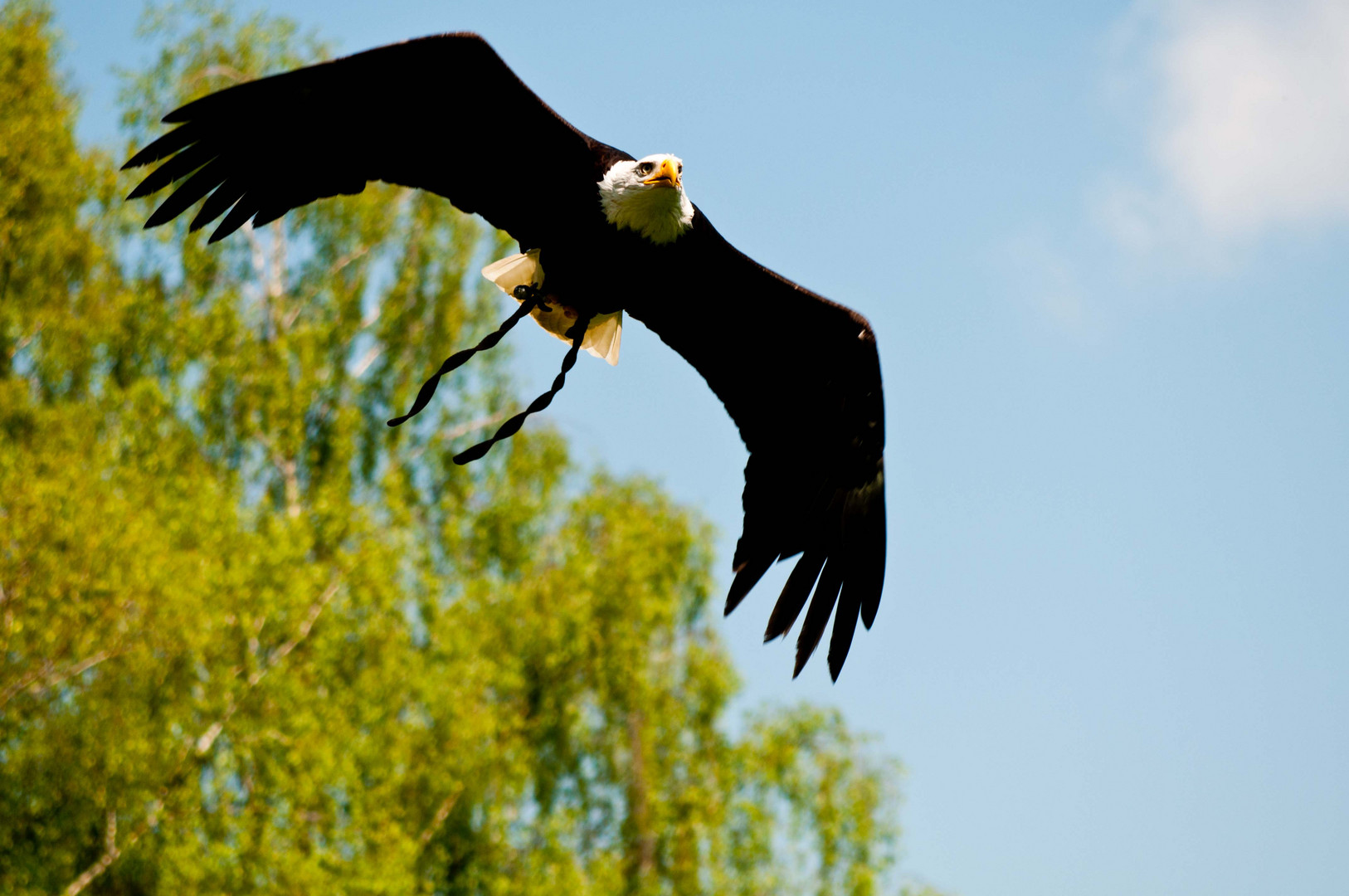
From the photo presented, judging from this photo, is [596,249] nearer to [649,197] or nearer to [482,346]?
[649,197]

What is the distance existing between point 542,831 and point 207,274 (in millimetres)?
6865

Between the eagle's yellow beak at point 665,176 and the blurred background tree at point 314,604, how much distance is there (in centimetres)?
687

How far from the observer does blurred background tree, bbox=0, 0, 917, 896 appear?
1141 centimetres

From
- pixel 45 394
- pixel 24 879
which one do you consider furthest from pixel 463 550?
pixel 24 879

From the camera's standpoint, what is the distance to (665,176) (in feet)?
19.7

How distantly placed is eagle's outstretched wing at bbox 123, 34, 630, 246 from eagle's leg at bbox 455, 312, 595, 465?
480mm

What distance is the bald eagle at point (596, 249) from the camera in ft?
20.0

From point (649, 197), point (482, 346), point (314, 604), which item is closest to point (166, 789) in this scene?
point (314, 604)

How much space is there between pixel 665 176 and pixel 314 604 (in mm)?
8054

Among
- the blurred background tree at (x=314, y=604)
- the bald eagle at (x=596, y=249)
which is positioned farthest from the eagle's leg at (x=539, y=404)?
the blurred background tree at (x=314, y=604)

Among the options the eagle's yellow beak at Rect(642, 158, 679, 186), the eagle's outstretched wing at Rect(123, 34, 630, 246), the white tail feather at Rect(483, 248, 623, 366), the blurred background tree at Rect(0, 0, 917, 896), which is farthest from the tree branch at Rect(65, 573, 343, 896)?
the eagle's yellow beak at Rect(642, 158, 679, 186)

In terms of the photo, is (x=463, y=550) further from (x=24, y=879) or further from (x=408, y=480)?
(x=24, y=879)

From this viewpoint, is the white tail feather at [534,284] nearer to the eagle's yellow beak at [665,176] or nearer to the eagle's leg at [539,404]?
the eagle's leg at [539,404]

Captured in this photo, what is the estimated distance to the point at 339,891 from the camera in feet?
36.8
